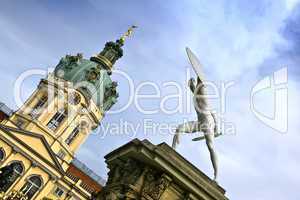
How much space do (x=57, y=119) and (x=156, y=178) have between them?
38.2m

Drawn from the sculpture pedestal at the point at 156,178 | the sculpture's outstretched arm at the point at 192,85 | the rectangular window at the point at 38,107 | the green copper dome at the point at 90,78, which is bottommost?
the sculpture pedestal at the point at 156,178

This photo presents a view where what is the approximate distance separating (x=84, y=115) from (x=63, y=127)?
3.06 metres

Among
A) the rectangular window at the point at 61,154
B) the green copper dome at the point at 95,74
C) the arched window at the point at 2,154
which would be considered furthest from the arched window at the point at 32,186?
the green copper dome at the point at 95,74

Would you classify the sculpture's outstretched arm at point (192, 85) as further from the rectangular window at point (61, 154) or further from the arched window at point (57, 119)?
the rectangular window at point (61, 154)

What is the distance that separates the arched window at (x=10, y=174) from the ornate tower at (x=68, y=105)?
4.05 meters

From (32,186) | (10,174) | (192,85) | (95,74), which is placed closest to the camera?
(192,85)

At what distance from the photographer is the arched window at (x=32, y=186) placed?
4097 centimetres

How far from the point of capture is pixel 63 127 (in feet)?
147

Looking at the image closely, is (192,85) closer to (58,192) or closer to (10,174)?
(10,174)

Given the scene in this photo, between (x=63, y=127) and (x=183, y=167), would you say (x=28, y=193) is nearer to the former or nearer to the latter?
(x=63, y=127)

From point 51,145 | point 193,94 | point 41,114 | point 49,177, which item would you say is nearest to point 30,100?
point 41,114

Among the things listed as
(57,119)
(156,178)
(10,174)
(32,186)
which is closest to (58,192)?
(32,186)

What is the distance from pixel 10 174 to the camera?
38875 millimetres

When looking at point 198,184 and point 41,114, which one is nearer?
point 198,184
